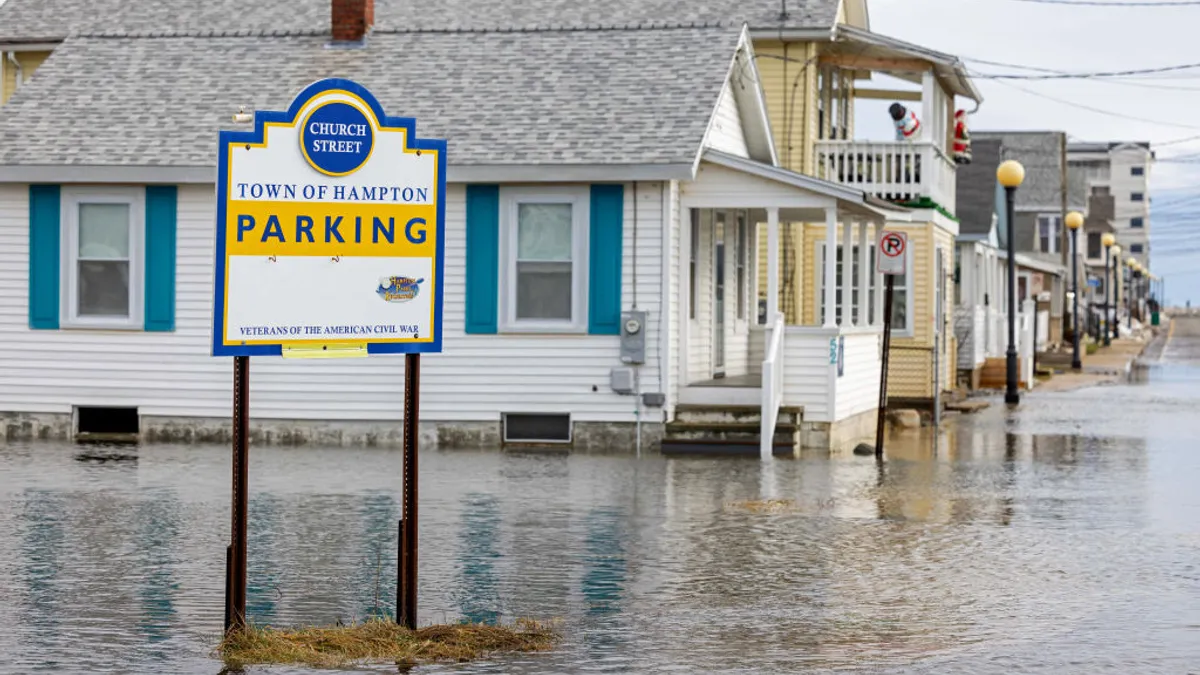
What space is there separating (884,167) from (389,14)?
28.6 ft

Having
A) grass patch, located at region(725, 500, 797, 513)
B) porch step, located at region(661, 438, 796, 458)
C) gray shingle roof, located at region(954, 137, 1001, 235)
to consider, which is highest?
gray shingle roof, located at region(954, 137, 1001, 235)

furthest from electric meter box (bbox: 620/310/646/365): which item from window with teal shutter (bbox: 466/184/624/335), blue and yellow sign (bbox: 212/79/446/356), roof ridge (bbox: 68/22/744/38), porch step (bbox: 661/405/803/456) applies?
blue and yellow sign (bbox: 212/79/446/356)

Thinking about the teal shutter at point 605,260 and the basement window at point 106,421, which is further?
the basement window at point 106,421

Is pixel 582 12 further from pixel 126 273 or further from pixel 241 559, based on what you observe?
pixel 241 559

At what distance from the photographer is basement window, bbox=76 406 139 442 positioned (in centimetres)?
2358

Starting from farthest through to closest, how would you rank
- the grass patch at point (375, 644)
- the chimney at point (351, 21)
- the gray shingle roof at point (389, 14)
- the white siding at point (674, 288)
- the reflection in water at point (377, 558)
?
the gray shingle roof at point (389, 14) → the chimney at point (351, 21) → the white siding at point (674, 288) → the reflection in water at point (377, 558) → the grass patch at point (375, 644)

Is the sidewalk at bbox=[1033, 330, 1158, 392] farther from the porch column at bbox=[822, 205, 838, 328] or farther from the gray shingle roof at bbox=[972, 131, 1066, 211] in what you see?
the porch column at bbox=[822, 205, 838, 328]

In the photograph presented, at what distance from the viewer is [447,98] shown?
78.7 feet

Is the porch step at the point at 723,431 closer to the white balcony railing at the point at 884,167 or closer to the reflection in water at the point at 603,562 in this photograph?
the reflection in water at the point at 603,562

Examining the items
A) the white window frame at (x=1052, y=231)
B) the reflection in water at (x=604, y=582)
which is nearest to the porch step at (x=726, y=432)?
the reflection in water at (x=604, y=582)

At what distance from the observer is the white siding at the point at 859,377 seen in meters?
23.8

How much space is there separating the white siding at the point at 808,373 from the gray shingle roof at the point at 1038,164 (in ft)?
199

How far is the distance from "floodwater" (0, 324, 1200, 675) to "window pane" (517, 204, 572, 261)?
2.82 meters

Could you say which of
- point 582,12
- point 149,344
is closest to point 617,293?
point 149,344
